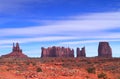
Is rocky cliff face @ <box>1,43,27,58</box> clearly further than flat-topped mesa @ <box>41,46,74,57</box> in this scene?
No

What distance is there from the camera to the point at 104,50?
474 feet

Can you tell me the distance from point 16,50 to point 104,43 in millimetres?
43031

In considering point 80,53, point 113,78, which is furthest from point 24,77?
point 80,53

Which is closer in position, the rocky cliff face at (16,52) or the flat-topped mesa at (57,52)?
the rocky cliff face at (16,52)

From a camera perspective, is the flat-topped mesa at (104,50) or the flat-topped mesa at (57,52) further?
the flat-topped mesa at (57,52)

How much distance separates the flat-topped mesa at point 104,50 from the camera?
5679 inches

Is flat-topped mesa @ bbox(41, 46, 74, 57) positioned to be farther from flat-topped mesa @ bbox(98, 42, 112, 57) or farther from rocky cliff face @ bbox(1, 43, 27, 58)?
flat-topped mesa @ bbox(98, 42, 112, 57)

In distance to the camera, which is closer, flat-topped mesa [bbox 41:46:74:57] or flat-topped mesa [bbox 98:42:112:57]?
flat-topped mesa [bbox 98:42:112:57]

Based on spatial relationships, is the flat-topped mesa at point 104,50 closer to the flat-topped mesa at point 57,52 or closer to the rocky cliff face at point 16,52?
the flat-topped mesa at point 57,52

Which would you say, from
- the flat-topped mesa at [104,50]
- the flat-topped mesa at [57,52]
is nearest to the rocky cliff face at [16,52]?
the flat-topped mesa at [57,52]

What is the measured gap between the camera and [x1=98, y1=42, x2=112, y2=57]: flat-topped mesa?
473 ft

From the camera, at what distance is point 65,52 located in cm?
16300

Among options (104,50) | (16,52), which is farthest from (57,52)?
(104,50)

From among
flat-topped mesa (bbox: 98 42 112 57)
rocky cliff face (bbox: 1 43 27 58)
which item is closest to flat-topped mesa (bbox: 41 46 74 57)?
rocky cliff face (bbox: 1 43 27 58)
